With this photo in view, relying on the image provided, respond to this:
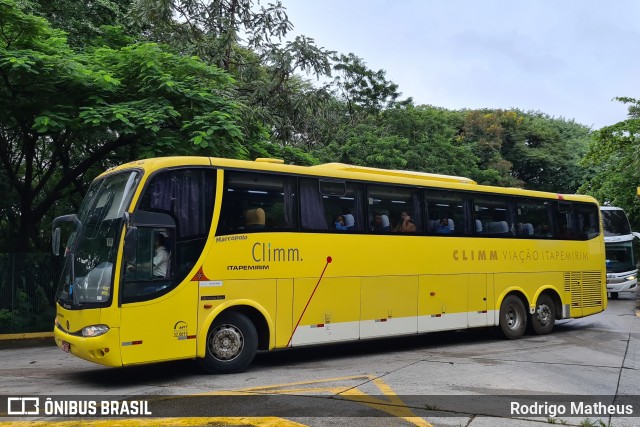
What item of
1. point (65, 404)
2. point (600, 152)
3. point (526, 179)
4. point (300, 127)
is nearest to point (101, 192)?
point (65, 404)

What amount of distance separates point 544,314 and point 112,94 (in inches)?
452

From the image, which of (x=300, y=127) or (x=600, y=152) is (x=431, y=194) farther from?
(x=600, y=152)

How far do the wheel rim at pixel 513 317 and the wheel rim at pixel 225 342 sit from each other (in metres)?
7.18

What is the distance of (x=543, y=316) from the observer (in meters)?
14.4

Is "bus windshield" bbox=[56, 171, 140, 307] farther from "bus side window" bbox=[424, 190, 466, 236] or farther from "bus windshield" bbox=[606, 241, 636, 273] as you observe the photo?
"bus windshield" bbox=[606, 241, 636, 273]

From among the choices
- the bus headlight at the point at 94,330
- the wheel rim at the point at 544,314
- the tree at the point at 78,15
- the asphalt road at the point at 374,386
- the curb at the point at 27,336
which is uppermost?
the tree at the point at 78,15

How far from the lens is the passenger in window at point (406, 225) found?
1157 centimetres

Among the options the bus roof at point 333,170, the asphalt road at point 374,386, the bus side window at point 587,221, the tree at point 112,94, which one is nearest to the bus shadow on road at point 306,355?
the asphalt road at point 374,386

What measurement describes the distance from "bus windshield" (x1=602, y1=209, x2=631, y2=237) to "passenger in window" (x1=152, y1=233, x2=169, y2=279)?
24.3 meters

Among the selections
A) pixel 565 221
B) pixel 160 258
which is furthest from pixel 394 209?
pixel 565 221

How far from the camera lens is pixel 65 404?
23.1 feet

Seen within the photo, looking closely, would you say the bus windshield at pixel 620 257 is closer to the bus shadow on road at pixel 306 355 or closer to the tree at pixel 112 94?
the bus shadow on road at pixel 306 355

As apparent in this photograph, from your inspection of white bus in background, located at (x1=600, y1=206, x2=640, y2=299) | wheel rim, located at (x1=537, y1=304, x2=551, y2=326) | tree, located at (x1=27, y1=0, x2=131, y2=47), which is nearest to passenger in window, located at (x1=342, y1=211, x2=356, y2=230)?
wheel rim, located at (x1=537, y1=304, x2=551, y2=326)

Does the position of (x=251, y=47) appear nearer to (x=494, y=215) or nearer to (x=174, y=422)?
(x=494, y=215)
